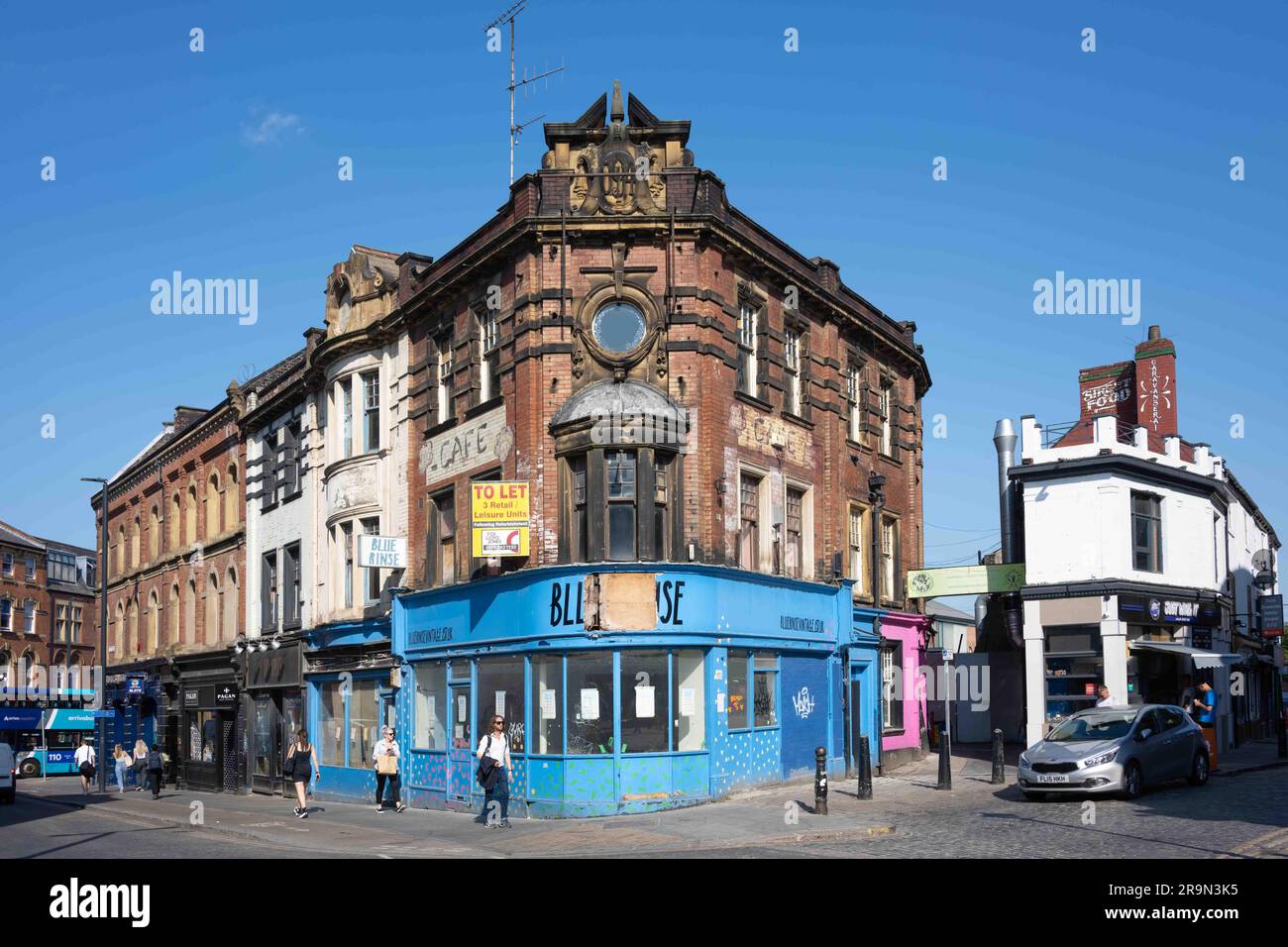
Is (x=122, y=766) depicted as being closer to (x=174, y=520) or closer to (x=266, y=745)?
(x=174, y=520)

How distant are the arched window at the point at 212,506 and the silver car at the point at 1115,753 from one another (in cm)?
2825

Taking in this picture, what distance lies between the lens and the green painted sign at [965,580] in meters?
31.8

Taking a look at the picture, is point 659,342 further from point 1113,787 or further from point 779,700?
point 1113,787

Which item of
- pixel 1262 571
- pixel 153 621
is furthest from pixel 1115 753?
pixel 153 621

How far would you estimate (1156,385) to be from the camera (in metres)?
38.4

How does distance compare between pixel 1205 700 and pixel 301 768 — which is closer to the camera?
pixel 301 768

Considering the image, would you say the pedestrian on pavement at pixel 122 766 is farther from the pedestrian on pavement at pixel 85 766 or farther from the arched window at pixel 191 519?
the arched window at pixel 191 519

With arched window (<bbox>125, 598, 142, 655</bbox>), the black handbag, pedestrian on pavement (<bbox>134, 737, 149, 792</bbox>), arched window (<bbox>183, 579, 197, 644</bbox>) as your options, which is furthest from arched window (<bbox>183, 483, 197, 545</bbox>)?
the black handbag

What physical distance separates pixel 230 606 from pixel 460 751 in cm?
1635

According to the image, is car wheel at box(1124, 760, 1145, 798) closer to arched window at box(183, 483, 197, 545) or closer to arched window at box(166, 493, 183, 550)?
arched window at box(183, 483, 197, 545)

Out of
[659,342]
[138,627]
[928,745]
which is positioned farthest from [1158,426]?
[138,627]

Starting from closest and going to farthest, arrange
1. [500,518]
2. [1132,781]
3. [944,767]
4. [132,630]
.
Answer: [1132,781] < [500,518] < [944,767] < [132,630]

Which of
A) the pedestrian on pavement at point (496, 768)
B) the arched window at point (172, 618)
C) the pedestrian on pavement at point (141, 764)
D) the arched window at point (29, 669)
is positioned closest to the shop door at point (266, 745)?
the pedestrian on pavement at point (141, 764)

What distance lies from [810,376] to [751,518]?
4354 mm
